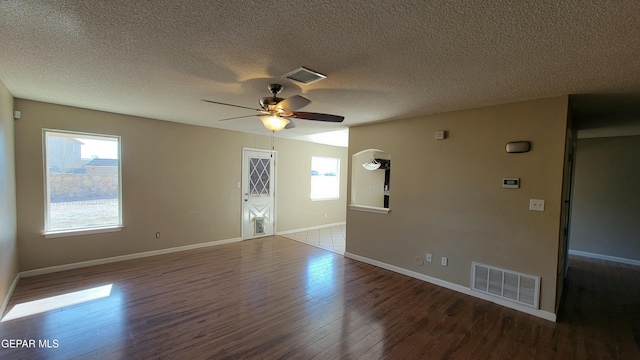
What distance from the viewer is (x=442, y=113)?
12.2 ft

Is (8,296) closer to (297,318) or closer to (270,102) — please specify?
(297,318)

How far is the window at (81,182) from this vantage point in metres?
3.86

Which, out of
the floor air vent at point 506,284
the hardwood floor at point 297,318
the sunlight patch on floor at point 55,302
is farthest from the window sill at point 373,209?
the sunlight patch on floor at point 55,302

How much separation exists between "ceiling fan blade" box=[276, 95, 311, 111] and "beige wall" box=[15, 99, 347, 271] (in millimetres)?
3219

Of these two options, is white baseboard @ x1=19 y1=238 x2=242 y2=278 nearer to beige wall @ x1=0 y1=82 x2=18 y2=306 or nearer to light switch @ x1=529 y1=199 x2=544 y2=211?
beige wall @ x1=0 y1=82 x2=18 y2=306

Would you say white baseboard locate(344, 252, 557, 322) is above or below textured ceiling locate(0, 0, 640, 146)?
below

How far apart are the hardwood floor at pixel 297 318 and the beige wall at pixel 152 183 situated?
43cm

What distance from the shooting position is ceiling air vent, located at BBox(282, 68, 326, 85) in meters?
2.27

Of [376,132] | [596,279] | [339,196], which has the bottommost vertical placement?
[596,279]

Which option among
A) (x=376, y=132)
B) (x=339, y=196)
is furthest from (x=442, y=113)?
(x=339, y=196)

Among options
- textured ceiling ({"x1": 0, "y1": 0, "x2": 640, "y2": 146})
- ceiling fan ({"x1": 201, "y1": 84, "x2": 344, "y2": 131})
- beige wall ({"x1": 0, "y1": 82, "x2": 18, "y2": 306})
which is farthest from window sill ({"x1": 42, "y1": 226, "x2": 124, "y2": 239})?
ceiling fan ({"x1": 201, "y1": 84, "x2": 344, "y2": 131})

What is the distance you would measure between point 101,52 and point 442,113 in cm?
382

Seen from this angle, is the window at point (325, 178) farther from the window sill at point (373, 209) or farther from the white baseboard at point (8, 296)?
the white baseboard at point (8, 296)

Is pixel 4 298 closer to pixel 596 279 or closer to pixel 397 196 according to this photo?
pixel 397 196
